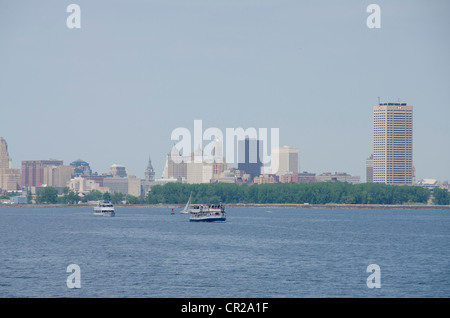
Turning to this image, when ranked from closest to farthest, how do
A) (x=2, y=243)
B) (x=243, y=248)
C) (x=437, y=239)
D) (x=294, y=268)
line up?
(x=294, y=268) < (x=243, y=248) < (x=2, y=243) < (x=437, y=239)

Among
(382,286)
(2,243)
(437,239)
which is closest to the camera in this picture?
(382,286)

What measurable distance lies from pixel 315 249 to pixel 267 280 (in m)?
30.1

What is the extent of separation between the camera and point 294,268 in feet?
220

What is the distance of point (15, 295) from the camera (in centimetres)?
5050

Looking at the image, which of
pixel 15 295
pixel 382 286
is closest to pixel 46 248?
pixel 15 295
